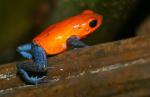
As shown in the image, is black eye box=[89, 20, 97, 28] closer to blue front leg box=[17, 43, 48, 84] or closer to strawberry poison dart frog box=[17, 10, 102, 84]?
strawberry poison dart frog box=[17, 10, 102, 84]

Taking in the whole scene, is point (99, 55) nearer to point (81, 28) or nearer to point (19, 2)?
point (81, 28)

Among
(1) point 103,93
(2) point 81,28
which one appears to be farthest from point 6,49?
(1) point 103,93

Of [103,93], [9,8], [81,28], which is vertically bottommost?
[103,93]

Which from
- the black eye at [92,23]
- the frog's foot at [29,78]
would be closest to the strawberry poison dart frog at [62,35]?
the black eye at [92,23]

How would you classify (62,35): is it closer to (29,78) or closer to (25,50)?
(25,50)

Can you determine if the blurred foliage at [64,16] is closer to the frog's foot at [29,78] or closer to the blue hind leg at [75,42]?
the blue hind leg at [75,42]

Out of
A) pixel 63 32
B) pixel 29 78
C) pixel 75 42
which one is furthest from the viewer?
pixel 63 32

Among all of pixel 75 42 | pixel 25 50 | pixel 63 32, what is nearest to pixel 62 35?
pixel 63 32

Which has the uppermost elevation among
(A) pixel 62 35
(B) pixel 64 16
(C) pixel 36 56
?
(B) pixel 64 16
